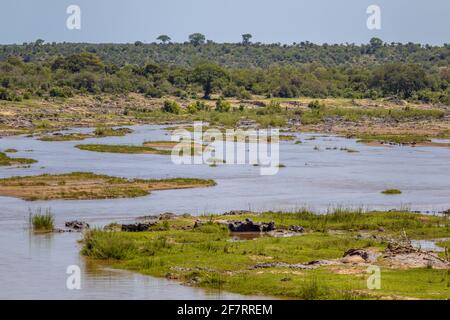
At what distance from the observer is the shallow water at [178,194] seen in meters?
26.7

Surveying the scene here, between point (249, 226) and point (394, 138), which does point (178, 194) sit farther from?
point (394, 138)

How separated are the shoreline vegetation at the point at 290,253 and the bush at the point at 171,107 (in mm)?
75984

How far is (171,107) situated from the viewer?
115125mm

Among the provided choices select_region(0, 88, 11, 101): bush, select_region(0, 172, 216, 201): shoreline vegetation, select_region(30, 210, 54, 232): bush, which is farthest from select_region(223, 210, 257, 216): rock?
select_region(0, 88, 11, 101): bush

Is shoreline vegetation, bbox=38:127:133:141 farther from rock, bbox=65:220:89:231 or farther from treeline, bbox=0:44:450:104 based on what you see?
rock, bbox=65:220:89:231

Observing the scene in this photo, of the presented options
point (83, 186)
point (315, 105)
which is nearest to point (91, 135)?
point (83, 186)

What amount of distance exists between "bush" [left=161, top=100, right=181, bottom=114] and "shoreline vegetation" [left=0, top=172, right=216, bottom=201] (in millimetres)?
61134

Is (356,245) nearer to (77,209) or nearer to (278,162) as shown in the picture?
(77,209)

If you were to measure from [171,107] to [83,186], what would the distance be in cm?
6660

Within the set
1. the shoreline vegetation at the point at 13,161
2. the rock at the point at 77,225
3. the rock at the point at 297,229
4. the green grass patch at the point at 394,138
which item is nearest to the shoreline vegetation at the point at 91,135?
the shoreline vegetation at the point at 13,161

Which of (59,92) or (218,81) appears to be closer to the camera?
(59,92)

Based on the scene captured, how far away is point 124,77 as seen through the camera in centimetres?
13138

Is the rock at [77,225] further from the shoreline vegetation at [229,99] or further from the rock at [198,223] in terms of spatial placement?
the shoreline vegetation at [229,99]
